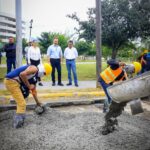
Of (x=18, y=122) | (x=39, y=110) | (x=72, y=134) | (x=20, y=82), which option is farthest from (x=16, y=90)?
(x=72, y=134)

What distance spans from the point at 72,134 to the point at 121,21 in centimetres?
1324

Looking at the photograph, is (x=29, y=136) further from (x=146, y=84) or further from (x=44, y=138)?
(x=146, y=84)

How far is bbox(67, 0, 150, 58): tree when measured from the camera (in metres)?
17.9

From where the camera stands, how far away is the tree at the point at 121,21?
17891mm

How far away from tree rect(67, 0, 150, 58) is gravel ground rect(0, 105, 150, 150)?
36.7 feet

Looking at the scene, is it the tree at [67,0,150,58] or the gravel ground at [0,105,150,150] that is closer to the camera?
the gravel ground at [0,105,150,150]

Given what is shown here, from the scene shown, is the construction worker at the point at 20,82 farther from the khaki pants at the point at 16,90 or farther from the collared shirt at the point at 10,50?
the collared shirt at the point at 10,50

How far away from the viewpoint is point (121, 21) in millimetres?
18109

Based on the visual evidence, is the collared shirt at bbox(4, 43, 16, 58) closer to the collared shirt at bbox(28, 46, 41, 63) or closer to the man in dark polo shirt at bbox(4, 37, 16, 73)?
the man in dark polo shirt at bbox(4, 37, 16, 73)

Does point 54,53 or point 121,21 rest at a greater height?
point 121,21

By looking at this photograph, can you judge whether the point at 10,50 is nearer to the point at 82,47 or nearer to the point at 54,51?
the point at 54,51

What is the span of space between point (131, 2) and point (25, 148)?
14554 mm

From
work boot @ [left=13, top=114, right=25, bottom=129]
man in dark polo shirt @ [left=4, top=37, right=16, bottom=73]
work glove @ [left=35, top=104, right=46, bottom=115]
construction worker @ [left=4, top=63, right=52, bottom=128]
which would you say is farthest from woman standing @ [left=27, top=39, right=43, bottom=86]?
work boot @ [left=13, top=114, right=25, bottom=129]

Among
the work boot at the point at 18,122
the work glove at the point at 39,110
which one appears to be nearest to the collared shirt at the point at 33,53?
the work glove at the point at 39,110
